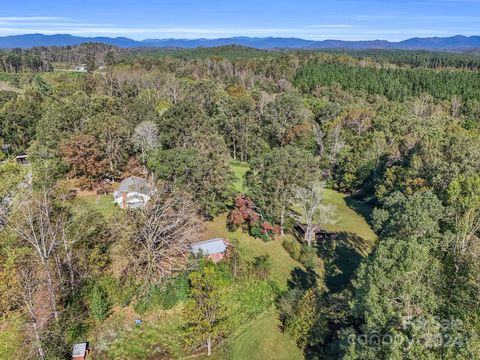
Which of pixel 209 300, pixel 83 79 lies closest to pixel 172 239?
pixel 209 300

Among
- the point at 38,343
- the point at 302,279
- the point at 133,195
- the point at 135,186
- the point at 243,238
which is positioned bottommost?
the point at 302,279

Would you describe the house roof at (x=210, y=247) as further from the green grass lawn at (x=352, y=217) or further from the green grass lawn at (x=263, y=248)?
the green grass lawn at (x=352, y=217)

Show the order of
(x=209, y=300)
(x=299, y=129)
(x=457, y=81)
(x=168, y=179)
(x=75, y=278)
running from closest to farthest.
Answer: (x=209, y=300) → (x=75, y=278) → (x=168, y=179) → (x=299, y=129) → (x=457, y=81)

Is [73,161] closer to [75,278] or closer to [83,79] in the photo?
[75,278]

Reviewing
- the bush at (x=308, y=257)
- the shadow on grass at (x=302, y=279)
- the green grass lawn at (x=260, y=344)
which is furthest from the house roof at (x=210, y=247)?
the bush at (x=308, y=257)

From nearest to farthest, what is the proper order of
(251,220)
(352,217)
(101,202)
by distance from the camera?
(251,220) → (101,202) → (352,217)

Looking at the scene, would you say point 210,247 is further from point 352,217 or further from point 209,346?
point 352,217

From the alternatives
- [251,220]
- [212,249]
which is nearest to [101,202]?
[212,249]
